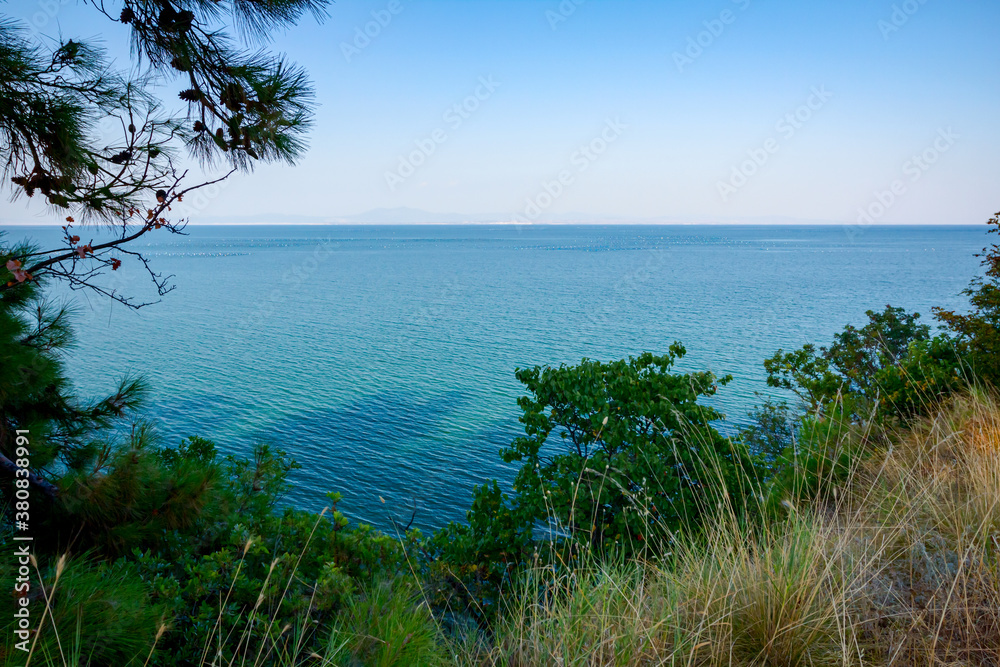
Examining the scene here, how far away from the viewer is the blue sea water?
53.3 feet

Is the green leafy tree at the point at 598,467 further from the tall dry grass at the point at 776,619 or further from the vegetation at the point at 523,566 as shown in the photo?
the tall dry grass at the point at 776,619

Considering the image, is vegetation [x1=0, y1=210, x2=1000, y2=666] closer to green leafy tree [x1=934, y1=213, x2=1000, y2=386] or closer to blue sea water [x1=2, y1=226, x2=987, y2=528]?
green leafy tree [x1=934, y1=213, x2=1000, y2=386]

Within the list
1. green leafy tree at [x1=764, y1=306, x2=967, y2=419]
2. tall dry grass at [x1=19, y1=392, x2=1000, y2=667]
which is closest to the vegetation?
tall dry grass at [x1=19, y1=392, x2=1000, y2=667]

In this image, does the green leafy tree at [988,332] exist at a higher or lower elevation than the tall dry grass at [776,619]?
higher

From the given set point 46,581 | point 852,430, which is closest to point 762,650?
point 46,581

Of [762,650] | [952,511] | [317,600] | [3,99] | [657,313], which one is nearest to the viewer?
[762,650]

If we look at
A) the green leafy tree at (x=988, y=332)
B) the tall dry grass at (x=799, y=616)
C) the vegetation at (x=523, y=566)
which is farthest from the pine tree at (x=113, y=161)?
the green leafy tree at (x=988, y=332)

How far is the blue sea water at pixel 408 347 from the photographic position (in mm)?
16250

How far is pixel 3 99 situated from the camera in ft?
9.71

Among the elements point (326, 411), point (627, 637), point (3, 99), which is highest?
point (3, 99)

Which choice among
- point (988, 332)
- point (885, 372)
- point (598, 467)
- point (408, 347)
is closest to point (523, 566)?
point (598, 467)

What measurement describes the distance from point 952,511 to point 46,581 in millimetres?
4731

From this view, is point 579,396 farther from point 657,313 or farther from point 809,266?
point 809,266

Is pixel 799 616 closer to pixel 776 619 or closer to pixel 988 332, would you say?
pixel 776 619
